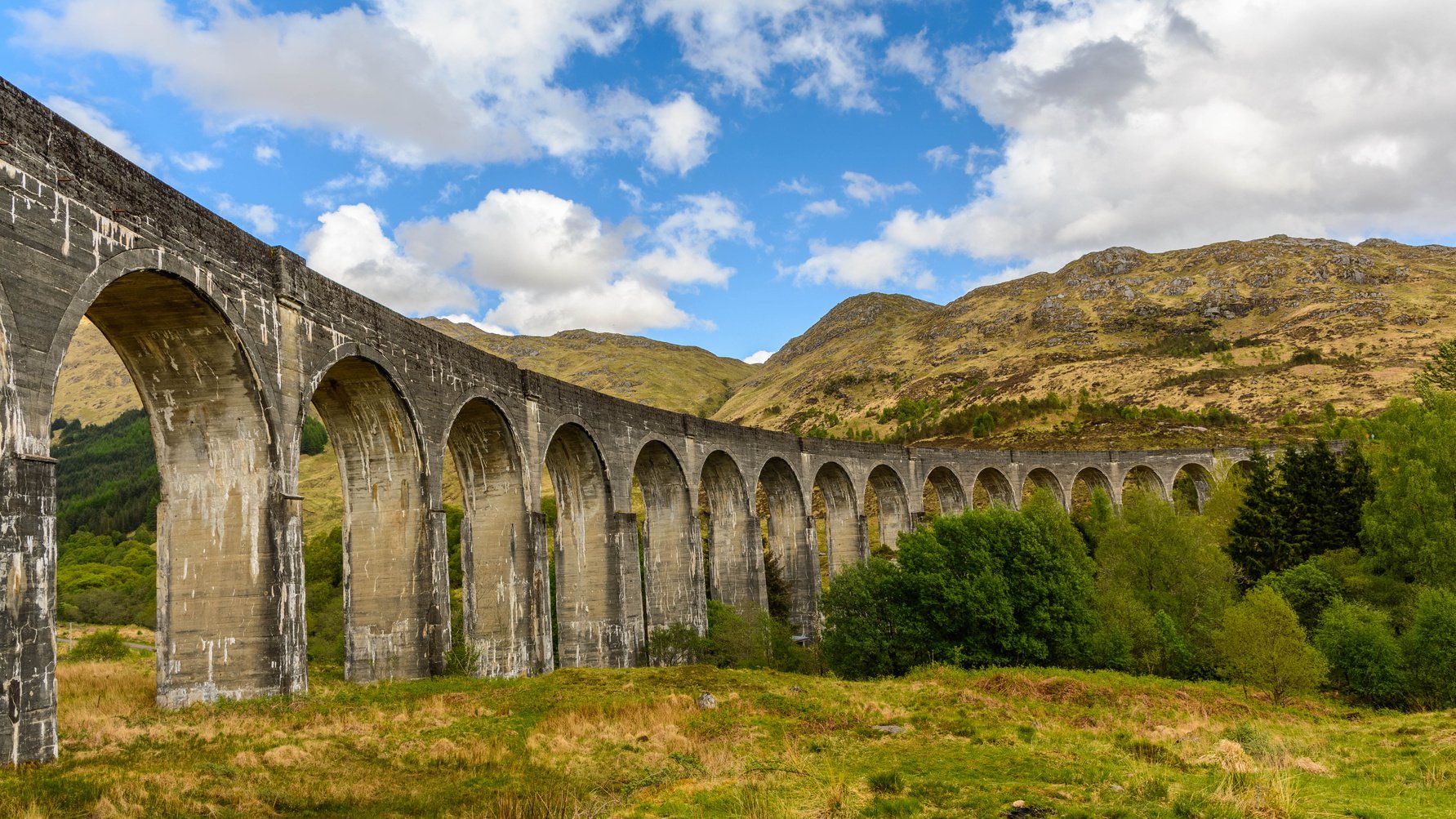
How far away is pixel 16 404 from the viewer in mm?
10758

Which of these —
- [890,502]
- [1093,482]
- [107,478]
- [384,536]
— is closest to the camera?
[384,536]

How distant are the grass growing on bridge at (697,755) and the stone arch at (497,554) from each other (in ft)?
9.80

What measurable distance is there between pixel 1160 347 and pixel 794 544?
99833 mm

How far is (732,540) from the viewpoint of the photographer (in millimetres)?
38562

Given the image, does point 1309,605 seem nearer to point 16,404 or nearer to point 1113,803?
point 1113,803

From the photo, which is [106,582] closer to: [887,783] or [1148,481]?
[887,783]

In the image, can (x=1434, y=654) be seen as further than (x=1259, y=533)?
No

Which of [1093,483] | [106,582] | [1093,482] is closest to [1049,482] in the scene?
[1093,482]

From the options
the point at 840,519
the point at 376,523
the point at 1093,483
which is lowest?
the point at 840,519

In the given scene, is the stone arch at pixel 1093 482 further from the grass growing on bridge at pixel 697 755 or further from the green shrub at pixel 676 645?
the grass growing on bridge at pixel 697 755

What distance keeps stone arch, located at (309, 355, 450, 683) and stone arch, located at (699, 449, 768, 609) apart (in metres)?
18.1

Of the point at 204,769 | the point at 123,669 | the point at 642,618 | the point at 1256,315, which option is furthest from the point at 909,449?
the point at 1256,315

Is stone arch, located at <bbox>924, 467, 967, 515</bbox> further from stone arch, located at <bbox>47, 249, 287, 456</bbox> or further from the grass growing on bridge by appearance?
stone arch, located at <bbox>47, 249, 287, 456</bbox>

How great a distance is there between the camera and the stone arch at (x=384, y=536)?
20219mm
